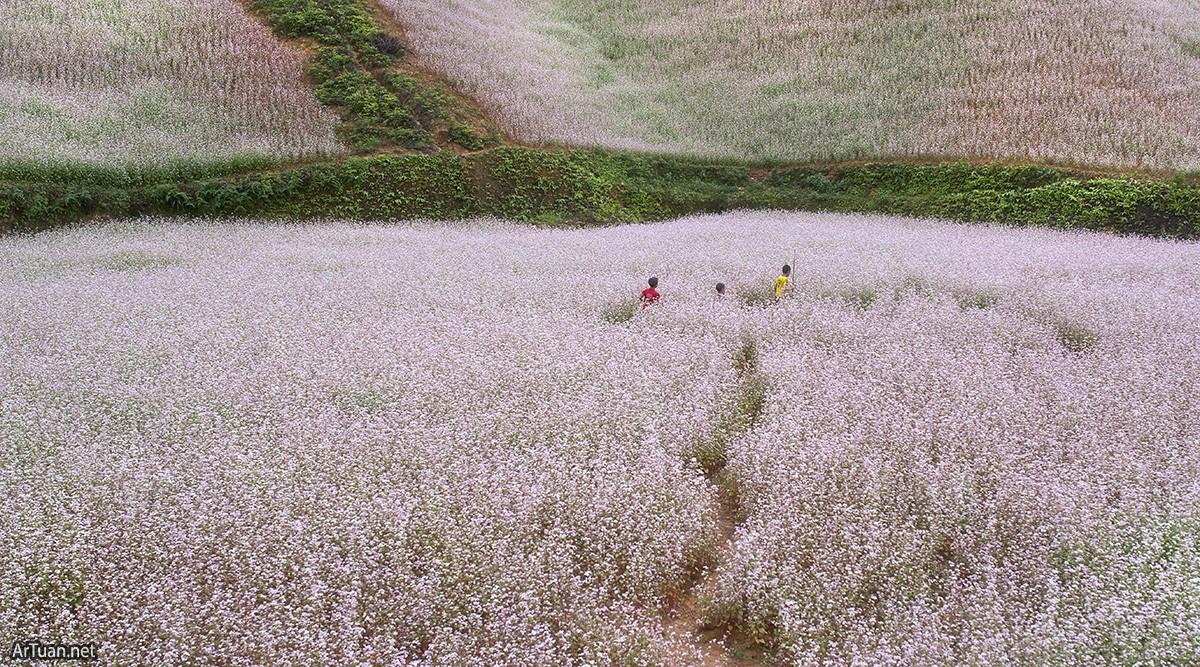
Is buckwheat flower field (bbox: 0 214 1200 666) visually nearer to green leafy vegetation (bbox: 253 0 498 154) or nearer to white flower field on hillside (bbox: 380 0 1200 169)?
green leafy vegetation (bbox: 253 0 498 154)

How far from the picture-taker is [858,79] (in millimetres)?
30812

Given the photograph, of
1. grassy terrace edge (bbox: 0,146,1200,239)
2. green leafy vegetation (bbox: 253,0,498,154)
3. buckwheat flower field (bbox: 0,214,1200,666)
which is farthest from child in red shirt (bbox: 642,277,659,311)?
green leafy vegetation (bbox: 253,0,498,154)

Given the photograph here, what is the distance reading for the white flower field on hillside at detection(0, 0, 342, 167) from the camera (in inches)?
840

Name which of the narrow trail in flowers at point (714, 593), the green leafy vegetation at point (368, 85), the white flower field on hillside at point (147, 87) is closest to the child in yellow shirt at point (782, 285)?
the narrow trail in flowers at point (714, 593)

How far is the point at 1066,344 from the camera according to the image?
39.0 ft

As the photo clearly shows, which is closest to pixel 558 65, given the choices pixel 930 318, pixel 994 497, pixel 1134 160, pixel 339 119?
pixel 339 119

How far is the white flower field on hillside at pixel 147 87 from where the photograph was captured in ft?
70.0

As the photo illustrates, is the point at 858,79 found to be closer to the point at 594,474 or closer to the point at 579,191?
the point at 579,191

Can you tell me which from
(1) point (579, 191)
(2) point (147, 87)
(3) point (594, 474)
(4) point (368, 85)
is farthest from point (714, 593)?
(2) point (147, 87)

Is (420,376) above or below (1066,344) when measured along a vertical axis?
below

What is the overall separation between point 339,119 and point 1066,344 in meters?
22.8

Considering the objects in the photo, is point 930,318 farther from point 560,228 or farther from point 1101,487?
point 560,228

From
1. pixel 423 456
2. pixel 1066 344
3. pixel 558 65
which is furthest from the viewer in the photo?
pixel 558 65

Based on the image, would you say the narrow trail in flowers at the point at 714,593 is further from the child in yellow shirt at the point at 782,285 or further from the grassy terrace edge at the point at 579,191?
the grassy terrace edge at the point at 579,191
